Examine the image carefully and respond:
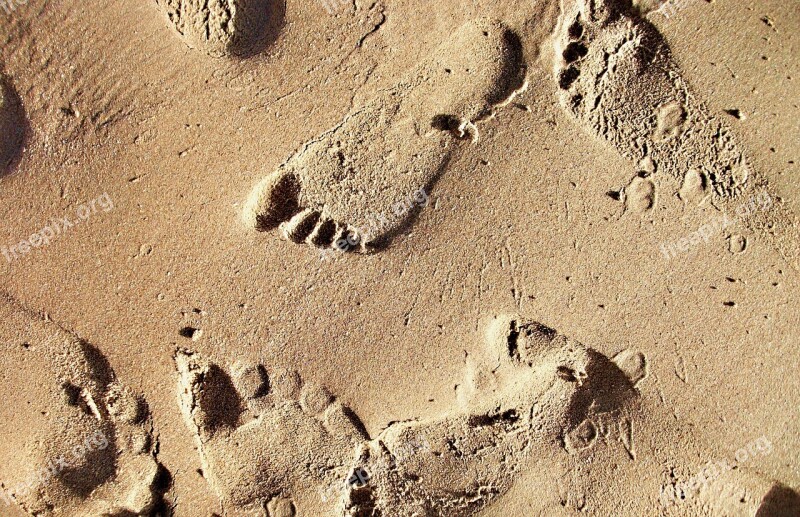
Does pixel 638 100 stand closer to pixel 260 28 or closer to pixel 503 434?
pixel 503 434

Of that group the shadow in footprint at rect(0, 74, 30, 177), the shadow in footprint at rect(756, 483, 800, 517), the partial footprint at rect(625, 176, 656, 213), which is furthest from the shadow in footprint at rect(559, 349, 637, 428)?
the shadow in footprint at rect(0, 74, 30, 177)

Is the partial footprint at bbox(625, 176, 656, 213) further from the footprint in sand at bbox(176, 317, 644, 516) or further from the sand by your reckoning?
the footprint in sand at bbox(176, 317, 644, 516)

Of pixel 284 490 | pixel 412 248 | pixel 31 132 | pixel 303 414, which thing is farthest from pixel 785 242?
pixel 31 132

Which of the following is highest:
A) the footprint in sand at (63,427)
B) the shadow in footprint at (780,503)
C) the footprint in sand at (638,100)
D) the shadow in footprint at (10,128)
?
the shadow in footprint at (10,128)

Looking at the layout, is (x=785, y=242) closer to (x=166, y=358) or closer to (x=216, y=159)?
(x=216, y=159)

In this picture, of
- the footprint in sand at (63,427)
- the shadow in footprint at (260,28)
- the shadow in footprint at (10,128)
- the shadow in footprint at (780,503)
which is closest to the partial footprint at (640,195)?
the shadow in footprint at (780,503)

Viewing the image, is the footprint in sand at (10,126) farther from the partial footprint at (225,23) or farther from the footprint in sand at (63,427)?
the partial footprint at (225,23)
